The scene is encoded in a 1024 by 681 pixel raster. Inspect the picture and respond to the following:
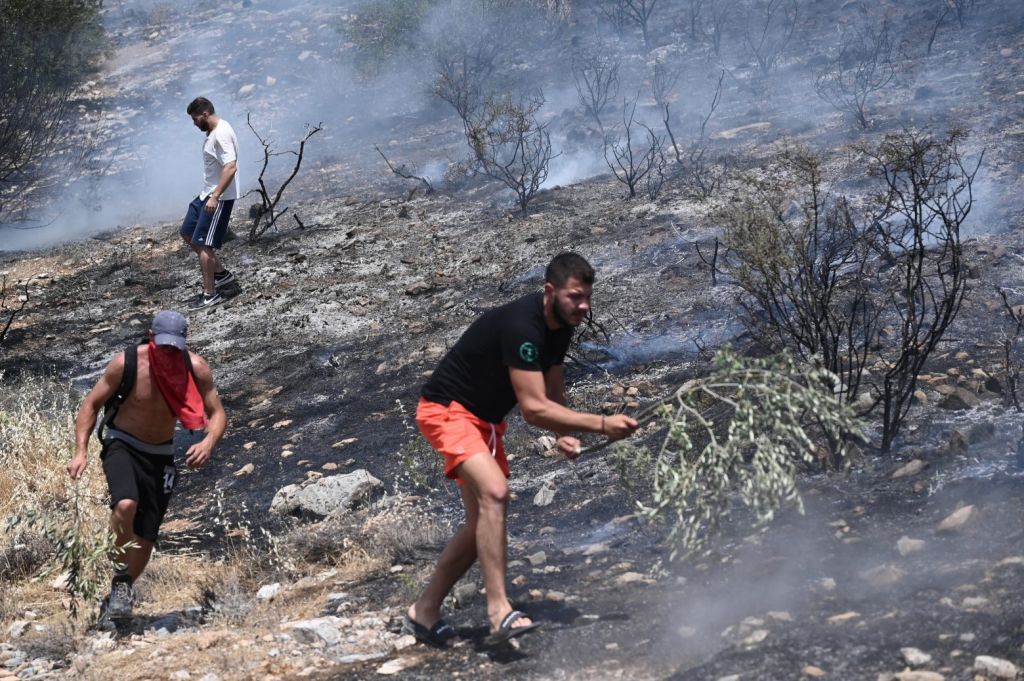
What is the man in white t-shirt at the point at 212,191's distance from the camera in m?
8.23

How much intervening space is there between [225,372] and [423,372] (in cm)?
176

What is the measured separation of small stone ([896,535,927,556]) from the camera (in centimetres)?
359

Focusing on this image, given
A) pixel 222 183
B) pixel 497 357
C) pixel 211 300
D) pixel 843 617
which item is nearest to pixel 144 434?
pixel 497 357

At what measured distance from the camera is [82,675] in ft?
12.1

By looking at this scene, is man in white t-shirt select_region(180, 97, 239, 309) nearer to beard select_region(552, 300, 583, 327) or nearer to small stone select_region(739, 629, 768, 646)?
beard select_region(552, 300, 583, 327)

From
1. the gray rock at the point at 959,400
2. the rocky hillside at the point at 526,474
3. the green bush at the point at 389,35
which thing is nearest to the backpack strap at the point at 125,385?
the rocky hillside at the point at 526,474

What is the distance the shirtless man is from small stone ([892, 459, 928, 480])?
108 inches

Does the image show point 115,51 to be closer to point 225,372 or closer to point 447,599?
point 225,372

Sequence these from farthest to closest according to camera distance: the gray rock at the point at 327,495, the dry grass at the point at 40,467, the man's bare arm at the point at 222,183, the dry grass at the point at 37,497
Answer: the man's bare arm at the point at 222,183 < the dry grass at the point at 40,467 < the gray rock at the point at 327,495 < the dry grass at the point at 37,497

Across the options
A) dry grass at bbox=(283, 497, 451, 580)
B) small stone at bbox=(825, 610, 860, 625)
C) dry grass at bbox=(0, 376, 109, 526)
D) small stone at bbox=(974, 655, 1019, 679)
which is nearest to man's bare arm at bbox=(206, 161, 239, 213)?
dry grass at bbox=(0, 376, 109, 526)

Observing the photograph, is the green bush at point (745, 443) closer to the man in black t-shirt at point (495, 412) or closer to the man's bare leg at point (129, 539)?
the man in black t-shirt at point (495, 412)

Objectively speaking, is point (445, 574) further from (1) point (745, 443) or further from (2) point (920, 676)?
(2) point (920, 676)

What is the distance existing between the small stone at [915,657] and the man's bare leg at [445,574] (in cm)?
139

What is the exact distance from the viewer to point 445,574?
12.0 ft
